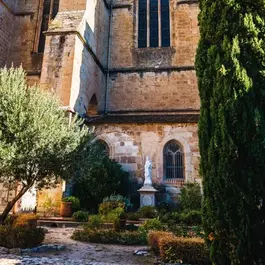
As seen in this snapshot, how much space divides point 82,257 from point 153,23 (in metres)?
16.4

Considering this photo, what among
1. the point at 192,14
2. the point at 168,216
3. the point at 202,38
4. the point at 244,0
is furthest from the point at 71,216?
the point at 192,14

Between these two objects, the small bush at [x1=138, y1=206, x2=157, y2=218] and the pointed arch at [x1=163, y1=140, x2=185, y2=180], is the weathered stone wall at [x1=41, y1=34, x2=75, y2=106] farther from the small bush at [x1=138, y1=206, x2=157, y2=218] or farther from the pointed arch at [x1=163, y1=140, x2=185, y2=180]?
the small bush at [x1=138, y1=206, x2=157, y2=218]

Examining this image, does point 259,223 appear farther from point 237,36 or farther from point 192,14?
point 192,14

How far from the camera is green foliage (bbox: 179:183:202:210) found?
11703mm

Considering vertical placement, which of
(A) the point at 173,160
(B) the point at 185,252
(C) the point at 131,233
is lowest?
(B) the point at 185,252

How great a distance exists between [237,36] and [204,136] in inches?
79.3

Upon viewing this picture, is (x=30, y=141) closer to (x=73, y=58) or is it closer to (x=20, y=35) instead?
(x=73, y=58)

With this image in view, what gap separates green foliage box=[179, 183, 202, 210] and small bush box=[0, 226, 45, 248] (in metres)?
6.80

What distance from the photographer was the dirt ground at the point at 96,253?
18.9ft

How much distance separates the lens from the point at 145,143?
1370 cm

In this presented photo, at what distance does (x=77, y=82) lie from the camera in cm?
1362

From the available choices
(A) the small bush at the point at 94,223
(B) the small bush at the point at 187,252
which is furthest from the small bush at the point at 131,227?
(B) the small bush at the point at 187,252

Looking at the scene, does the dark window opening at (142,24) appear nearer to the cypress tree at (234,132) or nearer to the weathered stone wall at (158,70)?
the weathered stone wall at (158,70)

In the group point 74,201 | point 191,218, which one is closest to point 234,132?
point 191,218
